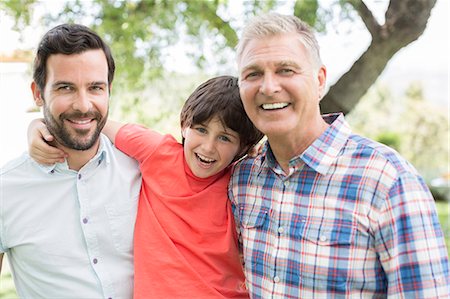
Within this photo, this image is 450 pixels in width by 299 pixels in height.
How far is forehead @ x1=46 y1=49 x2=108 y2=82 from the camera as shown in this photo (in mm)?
2127

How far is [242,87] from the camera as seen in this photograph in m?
2.04

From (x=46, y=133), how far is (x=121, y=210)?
0.41 metres

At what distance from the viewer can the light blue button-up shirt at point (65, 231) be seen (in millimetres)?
2117

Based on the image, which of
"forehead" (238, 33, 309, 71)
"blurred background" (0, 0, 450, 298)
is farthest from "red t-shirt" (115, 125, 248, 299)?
"blurred background" (0, 0, 450, 298)

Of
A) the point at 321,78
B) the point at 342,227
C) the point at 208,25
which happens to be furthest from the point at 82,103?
the point at 208,25

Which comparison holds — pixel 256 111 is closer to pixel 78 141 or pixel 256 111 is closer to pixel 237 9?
pixel 78 141

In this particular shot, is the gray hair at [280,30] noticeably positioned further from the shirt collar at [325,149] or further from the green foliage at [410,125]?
the green foliage at [410,125]

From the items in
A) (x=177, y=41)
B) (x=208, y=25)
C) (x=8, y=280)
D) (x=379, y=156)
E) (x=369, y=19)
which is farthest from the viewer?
(x=8, y=280)

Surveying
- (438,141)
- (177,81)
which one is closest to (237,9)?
(177,81)

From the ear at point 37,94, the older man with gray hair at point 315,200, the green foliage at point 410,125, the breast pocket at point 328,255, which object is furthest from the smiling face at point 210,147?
the green foliage at point 410,125

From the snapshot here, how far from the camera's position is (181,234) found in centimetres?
218

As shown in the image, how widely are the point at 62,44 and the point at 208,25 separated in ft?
9.92

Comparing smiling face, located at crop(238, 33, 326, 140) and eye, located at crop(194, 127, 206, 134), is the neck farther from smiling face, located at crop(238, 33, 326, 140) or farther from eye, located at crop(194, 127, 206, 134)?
smiling face, located at crop(238, 33, 326, 140)

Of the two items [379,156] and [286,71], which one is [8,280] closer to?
[286,71]
